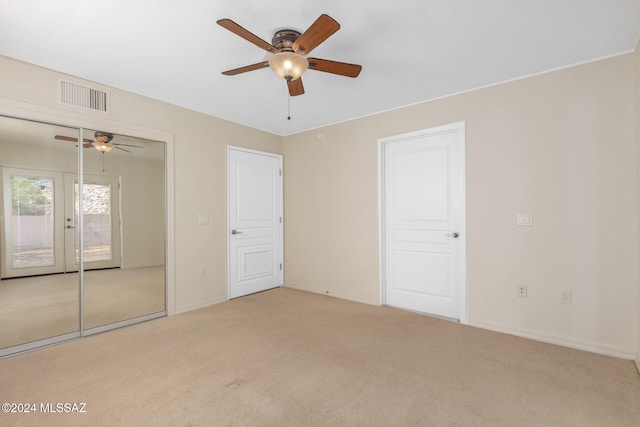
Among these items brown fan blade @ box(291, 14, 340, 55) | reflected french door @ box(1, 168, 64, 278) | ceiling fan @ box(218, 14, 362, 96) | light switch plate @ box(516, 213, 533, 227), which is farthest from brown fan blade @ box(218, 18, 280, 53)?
light switch plate @ box(516, 213, 533, 227)

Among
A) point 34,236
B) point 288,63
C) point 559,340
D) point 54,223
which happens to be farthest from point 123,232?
point 559,340

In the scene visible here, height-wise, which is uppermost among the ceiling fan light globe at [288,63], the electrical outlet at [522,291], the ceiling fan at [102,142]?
the ceiling fan light globe at [288,63]

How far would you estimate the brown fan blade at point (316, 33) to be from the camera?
5.91ft

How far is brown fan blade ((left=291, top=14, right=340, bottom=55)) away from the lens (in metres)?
1.80

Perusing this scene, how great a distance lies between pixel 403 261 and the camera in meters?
3.98

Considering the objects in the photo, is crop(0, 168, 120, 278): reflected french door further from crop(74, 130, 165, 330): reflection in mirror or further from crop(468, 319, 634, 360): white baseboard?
crop(468, 319, 634, 360): white baseboard

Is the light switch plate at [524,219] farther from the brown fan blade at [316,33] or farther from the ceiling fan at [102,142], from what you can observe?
the ceiling fan at [102,142]

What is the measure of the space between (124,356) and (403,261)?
10.1 ft

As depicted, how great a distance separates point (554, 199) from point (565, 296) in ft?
2.90

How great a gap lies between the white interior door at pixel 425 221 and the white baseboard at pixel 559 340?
24 cm

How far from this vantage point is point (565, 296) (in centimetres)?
285

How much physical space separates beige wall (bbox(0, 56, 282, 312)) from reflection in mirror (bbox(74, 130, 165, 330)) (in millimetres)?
151

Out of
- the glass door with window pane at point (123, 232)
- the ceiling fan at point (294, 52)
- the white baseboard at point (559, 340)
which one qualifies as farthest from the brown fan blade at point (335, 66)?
the white baseboard at point (559, 340)

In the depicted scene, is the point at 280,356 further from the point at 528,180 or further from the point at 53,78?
the point at 53,78
